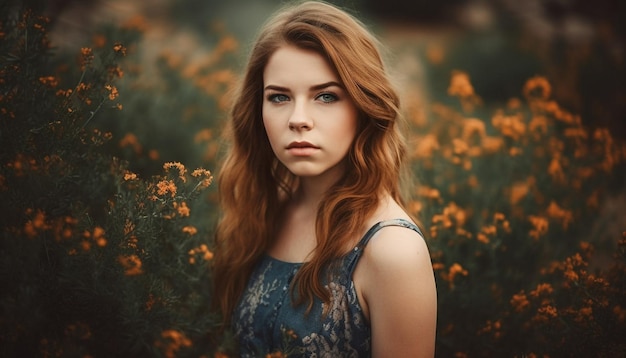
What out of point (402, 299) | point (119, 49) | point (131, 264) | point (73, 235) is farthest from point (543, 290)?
point (119, 49)

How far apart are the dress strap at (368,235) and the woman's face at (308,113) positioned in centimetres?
27

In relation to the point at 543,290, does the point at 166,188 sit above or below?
above

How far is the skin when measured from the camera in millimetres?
1660

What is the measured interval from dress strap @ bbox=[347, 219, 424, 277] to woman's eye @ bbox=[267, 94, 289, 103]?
56 centimetres

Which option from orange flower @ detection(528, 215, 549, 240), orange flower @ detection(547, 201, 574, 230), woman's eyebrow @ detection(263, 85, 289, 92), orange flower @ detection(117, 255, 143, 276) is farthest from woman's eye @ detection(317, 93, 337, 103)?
orange flower @ detection(547, 201, 574, 230)

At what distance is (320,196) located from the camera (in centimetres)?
208

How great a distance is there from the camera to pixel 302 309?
1870mm

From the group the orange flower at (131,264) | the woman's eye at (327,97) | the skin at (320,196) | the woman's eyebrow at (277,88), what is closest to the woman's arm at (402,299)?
the skin at (320,196)

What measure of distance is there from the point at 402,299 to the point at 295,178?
901 millimetres

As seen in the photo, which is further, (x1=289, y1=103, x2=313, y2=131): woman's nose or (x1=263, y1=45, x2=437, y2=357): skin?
(x1=289, y1=103, x2=313, y2=131): woman's nose

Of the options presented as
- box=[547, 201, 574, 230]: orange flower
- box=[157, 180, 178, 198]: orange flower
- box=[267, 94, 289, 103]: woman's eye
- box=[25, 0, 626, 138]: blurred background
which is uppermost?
box=[25, 0, 626, 138]: blurred background

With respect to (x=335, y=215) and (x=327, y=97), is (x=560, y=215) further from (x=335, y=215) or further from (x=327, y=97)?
(x=327, y=97)

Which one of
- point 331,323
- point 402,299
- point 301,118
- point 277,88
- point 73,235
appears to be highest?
point 277,88

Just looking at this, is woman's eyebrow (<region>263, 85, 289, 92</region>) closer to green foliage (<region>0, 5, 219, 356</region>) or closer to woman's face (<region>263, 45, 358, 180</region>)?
woman's face (<region>263, 45, 358, 180</region>)
